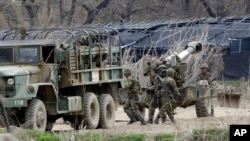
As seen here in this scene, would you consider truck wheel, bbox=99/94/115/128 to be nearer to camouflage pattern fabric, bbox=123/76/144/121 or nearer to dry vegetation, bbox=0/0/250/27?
camouflage pattern fabric, bbox=123/76/144/121

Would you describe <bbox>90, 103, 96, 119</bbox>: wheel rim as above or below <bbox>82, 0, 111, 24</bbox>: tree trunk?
below

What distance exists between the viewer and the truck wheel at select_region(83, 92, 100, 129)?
21.0 metres

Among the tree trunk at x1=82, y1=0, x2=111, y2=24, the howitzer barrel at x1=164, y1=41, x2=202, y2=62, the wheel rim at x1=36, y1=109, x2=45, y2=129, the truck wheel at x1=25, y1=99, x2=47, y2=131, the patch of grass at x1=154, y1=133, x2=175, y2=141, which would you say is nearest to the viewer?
the patch of grass at x1=154, y1=133, x2=175, y2=141

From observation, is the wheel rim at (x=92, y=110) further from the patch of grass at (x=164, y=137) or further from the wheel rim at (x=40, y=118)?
the patch of grass at (x=164, y=137)

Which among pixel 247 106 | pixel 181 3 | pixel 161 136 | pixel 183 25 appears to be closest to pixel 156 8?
pixel 181 3

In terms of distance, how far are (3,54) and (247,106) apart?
9646mm

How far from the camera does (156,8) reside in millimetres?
55438

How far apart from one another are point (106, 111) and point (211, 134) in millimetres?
7294

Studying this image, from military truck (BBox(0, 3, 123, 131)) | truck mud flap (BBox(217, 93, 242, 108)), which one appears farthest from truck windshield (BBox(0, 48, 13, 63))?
truck mud flap (BBox(217, 93, 242, 108))

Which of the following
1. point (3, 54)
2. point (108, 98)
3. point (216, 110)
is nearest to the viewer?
point (3, 54)

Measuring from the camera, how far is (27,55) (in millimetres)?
20031

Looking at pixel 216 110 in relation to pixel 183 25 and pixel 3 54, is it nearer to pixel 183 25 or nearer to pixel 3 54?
pixel 3 54

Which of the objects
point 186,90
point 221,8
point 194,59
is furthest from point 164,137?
point 221,8

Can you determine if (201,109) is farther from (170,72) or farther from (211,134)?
(211,134)
